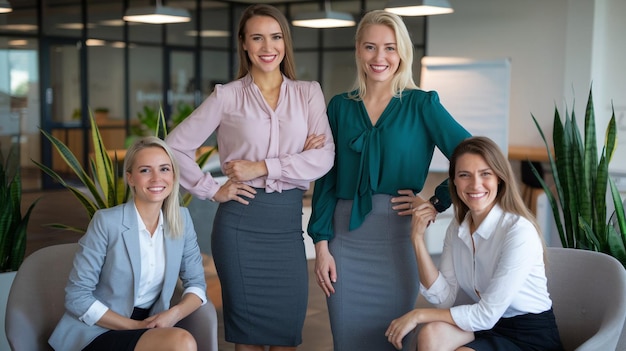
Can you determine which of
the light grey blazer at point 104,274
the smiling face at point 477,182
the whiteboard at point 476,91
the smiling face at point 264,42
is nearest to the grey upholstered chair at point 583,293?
the smiling face at point 477,182

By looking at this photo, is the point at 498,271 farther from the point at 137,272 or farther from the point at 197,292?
the point at 137,272

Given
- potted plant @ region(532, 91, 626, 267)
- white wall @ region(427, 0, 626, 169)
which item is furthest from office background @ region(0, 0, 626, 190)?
potted plant @ region(532, 91, 626, 267)

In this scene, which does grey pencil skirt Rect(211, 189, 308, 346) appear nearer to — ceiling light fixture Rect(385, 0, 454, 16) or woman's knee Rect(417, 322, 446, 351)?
woman's knee Rect(417, 322, 446, 351)

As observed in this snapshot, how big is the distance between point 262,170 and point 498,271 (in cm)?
88

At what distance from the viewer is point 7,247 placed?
3947 mm

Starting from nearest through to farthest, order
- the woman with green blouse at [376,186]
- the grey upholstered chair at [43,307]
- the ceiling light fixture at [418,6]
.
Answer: the grey upholstered chair at [43,307] → the woman with green blouse at [376,186] → the ceiling light fixture at [418,6]

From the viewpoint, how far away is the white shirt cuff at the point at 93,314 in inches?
92.4

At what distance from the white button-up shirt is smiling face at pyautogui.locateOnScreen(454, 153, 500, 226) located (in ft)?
0.13

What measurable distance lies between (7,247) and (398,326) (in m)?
2.43

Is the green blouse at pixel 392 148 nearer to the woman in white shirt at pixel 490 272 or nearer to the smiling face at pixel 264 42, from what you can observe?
the woman in white shirt at pixel 490 272

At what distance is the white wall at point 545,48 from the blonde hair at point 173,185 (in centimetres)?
642

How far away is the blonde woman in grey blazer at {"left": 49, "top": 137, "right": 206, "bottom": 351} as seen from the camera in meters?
2.34

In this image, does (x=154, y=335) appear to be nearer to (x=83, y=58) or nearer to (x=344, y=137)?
(x=344, y=137)

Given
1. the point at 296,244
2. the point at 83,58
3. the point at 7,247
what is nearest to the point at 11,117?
the point at 83,58
